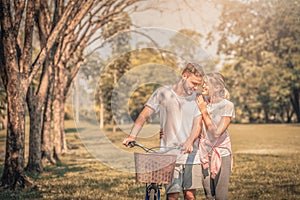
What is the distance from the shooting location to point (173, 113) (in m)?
5.97

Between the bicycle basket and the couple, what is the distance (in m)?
0.40

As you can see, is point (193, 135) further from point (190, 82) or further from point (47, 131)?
point (47, 131)

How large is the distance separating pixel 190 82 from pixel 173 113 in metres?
0.36

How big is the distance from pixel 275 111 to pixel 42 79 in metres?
58.6

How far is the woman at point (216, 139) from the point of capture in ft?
22.5

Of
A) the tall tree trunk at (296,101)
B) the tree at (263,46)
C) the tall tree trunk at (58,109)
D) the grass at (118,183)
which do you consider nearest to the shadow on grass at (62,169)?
the grass at (118,183)

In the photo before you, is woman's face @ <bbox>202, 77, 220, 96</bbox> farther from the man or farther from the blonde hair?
the man

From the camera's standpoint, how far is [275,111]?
234 ft

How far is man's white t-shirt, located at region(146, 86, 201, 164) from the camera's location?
19.5 feet

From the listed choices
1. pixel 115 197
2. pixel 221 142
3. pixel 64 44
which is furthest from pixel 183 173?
pixel 64 44

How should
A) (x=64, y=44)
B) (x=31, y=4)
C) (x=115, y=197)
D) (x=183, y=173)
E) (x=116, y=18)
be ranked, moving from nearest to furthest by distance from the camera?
(x=183, y=173) < (x=115, y=197) < (x=31, y=4) < (x=64, y=44) < (x=116, y=18)

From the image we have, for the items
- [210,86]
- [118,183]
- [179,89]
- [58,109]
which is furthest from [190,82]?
[58,109]

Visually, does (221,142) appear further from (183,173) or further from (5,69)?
(5,69)

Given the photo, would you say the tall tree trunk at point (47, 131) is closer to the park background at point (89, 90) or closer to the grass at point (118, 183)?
the park background at point (89, 90)
